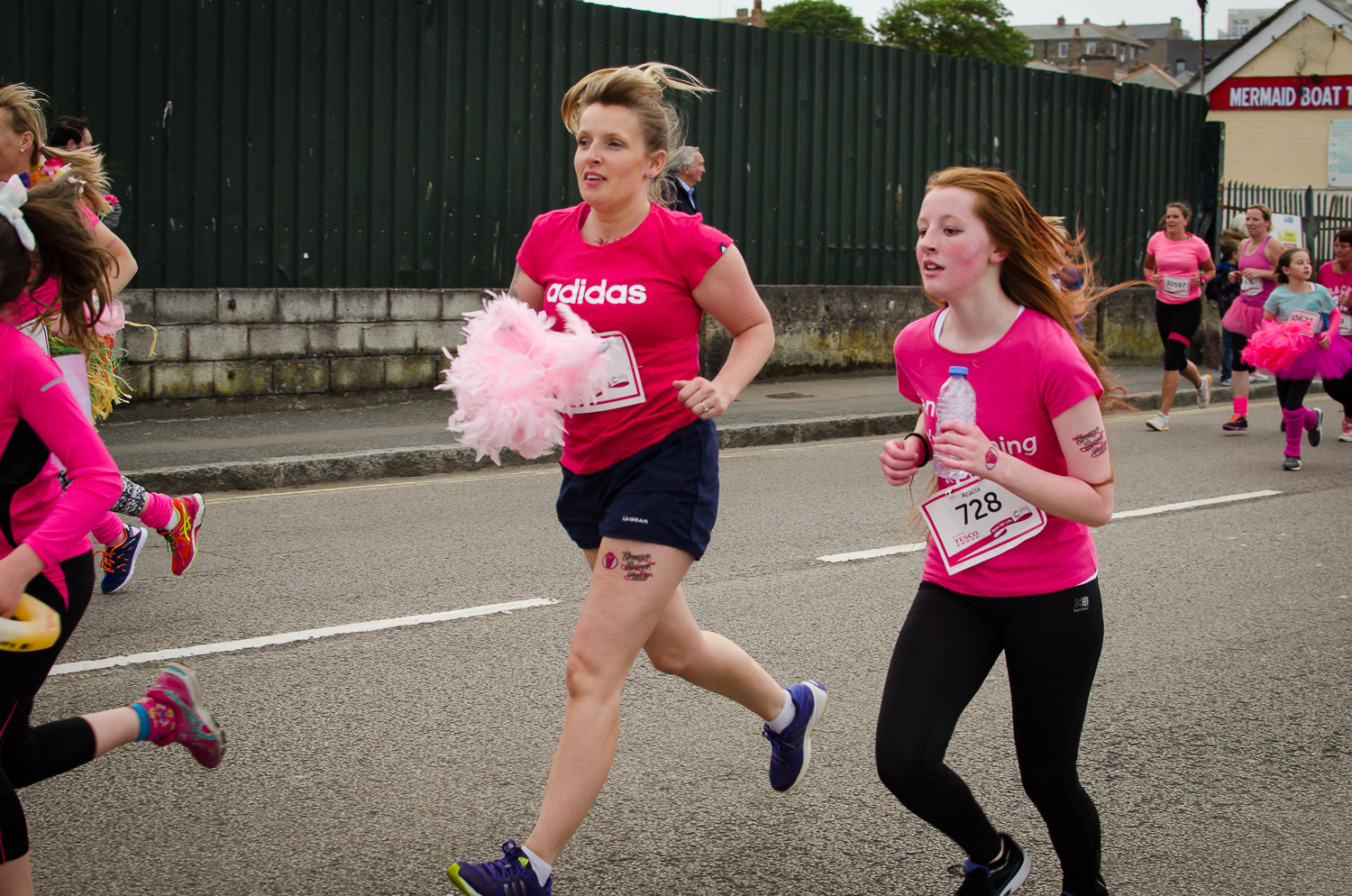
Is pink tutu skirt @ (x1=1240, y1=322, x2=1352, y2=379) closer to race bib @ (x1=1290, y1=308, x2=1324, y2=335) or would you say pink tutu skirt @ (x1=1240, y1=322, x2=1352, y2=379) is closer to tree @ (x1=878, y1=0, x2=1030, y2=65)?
race bib @ (x1=1290, y1=308, x2=1324, y2=335)

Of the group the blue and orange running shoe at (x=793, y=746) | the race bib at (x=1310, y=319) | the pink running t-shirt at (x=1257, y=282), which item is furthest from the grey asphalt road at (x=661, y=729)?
the pink running t-shirt at (x=1257, y=282)

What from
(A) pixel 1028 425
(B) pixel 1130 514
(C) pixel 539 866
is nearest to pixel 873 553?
(B) pixel 1130 514

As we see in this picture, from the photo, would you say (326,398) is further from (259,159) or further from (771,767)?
(771,767)

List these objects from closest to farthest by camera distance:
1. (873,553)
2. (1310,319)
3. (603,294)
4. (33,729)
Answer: (33,729), (603,294), (873,553), (1310,319)

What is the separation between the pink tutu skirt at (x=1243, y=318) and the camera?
12.0 meters

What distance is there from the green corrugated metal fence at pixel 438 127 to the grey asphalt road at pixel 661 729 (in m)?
4.59

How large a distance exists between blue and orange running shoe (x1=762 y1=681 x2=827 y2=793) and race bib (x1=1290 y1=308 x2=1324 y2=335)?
294 inches

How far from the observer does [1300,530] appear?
7566 millimetres

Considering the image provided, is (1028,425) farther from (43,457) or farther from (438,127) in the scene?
(438,127)

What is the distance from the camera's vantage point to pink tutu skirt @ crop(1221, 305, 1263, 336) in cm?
1197

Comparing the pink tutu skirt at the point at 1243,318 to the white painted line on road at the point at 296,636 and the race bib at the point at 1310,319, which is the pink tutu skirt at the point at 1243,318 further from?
the white painted line on road at the point at 296,636

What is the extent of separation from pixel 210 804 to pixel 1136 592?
4.30 m

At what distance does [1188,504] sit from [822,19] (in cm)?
8201

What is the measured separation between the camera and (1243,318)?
1210cm
